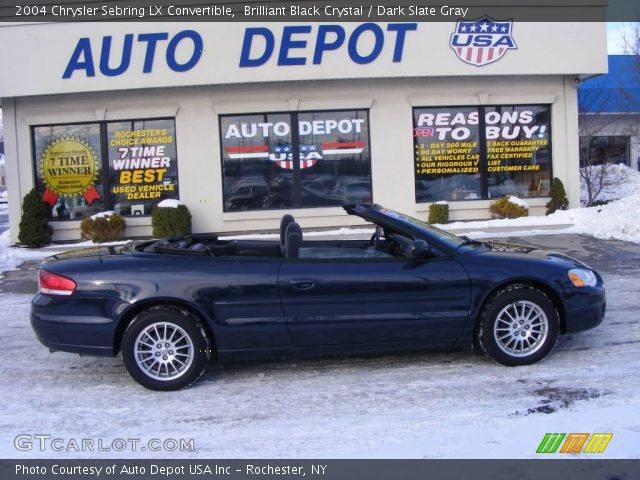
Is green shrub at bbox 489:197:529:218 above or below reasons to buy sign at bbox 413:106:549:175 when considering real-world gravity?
below

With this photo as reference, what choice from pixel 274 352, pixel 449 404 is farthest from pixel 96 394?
Result: pixel 449 404

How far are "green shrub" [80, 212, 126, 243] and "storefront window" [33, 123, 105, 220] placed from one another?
595 millimetres

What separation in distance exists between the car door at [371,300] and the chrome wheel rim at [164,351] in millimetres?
848

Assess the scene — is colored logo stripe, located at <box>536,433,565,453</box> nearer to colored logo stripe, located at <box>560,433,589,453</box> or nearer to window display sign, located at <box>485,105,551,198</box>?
colored logo stripe, located at <box>560,433,589,453</box>

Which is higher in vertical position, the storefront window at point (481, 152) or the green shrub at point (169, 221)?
the storefront window at point (481, 152)

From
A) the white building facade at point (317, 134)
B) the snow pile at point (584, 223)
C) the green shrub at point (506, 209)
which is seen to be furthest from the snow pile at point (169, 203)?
the green shrub at point (506, 209)

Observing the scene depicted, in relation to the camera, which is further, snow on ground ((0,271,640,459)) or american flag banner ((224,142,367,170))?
american flag banner ((224,142,367,170))

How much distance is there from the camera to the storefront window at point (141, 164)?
1478 cm

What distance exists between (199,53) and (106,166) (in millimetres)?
3453

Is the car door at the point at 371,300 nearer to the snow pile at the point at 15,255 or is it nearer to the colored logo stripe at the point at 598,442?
the colored logo stripe at the point at 598,442

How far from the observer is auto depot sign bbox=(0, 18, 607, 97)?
13719 millimetres

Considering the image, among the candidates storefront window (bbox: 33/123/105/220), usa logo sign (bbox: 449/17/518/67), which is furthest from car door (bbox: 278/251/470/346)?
storefront window (bbox: 33/123/105/220)

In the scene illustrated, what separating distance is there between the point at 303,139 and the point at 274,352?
10.1 metres
